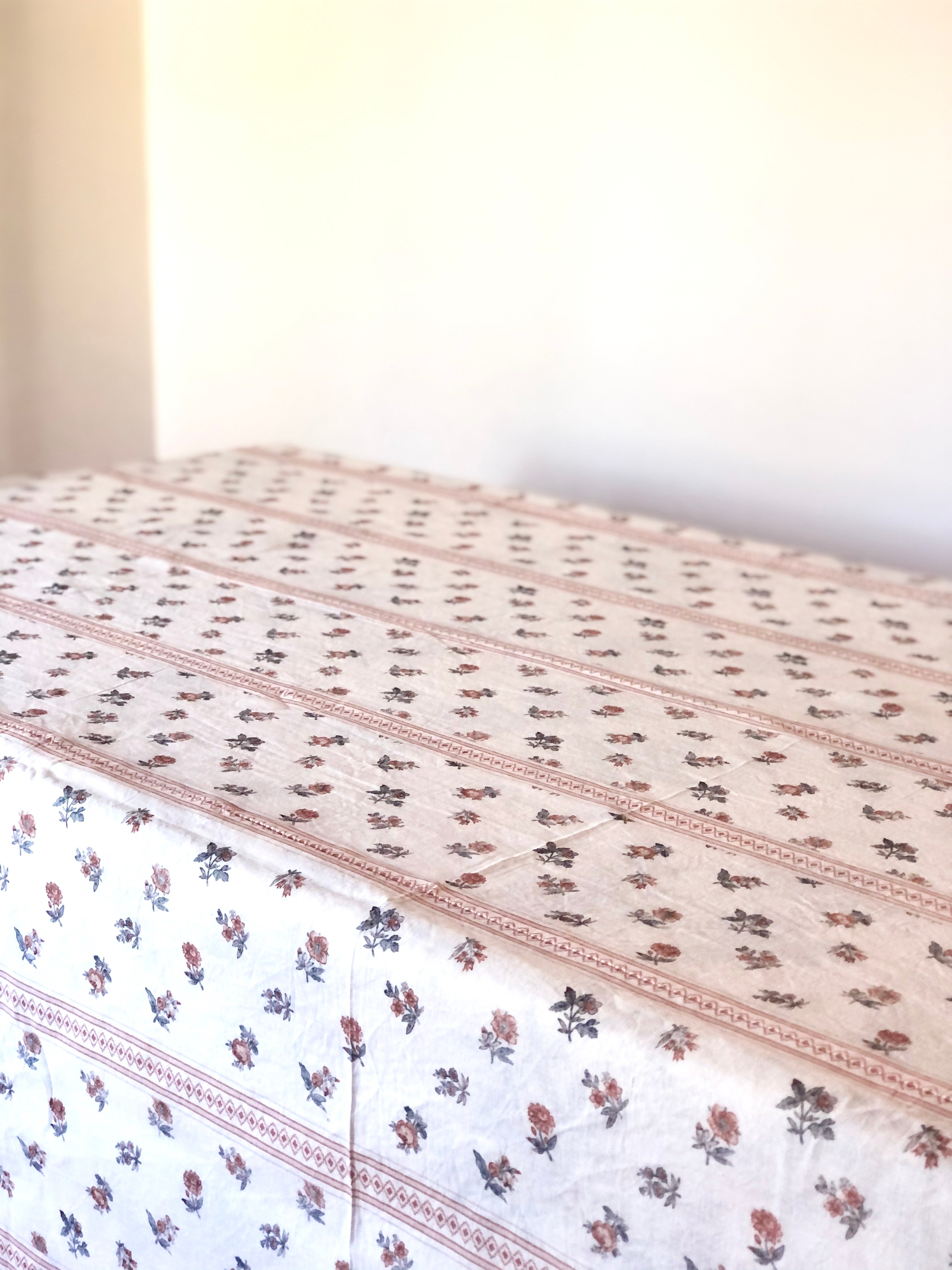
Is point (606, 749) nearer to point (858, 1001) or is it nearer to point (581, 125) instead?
point (858, 1001)

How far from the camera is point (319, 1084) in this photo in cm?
108

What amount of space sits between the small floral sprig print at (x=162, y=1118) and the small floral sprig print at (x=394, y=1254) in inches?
9.1

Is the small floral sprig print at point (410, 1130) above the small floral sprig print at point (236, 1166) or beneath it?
above

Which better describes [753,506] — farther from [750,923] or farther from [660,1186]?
[660,1186]

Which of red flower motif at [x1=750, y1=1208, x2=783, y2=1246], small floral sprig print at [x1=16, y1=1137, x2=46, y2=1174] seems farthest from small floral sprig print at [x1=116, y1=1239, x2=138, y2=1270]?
red flower motif at [x1=750, y1=1208, x2=783, y2=1246]

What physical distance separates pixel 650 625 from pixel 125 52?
8.89 feet

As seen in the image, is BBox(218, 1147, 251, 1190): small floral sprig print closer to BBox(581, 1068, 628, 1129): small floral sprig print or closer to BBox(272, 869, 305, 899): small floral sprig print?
BBox(272, 869, 305, 899): small floral sprig print

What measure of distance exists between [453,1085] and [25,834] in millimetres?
512

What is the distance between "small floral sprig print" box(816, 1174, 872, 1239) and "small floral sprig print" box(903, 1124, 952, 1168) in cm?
4

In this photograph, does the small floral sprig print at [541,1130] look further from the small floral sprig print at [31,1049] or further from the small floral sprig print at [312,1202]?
the small floral sprig print at [31,1049]

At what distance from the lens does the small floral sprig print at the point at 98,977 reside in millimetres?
1214

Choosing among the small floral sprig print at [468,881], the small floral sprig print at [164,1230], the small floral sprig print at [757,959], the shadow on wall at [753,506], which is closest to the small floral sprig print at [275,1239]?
the small floral sprig print at [164,1230]

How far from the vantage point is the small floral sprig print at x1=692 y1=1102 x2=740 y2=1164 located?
890mm

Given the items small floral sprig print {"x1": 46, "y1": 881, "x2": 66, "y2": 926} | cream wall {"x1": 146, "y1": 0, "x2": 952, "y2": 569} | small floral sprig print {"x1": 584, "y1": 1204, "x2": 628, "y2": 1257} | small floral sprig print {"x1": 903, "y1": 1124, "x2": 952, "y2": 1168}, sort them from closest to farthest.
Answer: small floral sprig print {"x1": 903, "y1": 1124, "x2": 952, "y2": 1168} → small floral sprig print {"x1": 584, "y1": 1204, "x2": 628, "y2": 1257} → small floral sprig print {"x1": 46, "y1": 881, "x2": 66, "y2": 926} → cream wall {"x1": 146, "y1": 0, "x2": 952, "y2": 569}
